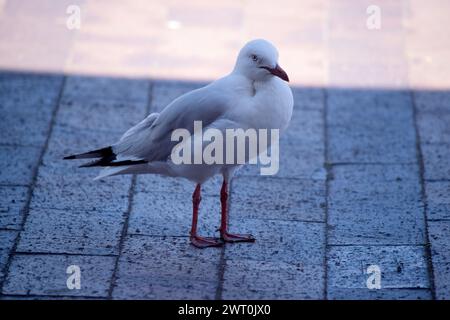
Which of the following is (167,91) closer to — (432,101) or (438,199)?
(432,101)

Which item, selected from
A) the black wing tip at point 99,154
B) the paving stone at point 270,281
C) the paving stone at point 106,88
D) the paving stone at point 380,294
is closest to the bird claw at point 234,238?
the paving stone at point 270,281

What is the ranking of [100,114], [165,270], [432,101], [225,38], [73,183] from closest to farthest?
[165,270]
[73,183]
[100,114]
[432,101]
[225,38]

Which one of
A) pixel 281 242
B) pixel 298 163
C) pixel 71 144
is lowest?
pixel 281 242

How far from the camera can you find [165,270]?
5402 millimetres

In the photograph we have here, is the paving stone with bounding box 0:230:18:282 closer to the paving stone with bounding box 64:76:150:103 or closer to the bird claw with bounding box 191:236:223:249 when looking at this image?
the bird claw with bounding box 191:236:223:249

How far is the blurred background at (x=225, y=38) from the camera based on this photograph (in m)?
8.01

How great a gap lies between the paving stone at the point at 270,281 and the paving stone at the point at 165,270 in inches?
4.3

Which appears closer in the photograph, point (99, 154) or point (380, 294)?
point (380, 294)

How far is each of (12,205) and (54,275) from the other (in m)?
0.97

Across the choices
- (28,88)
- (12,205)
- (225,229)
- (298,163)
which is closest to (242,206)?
(225,229)

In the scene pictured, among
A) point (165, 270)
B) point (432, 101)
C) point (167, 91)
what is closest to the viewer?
point (165, 270)

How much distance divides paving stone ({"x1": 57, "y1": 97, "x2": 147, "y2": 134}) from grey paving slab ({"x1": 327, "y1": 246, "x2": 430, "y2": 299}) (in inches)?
92.7

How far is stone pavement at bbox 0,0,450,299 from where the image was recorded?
5371 millimetres

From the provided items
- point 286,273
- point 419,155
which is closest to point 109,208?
point 286,273
